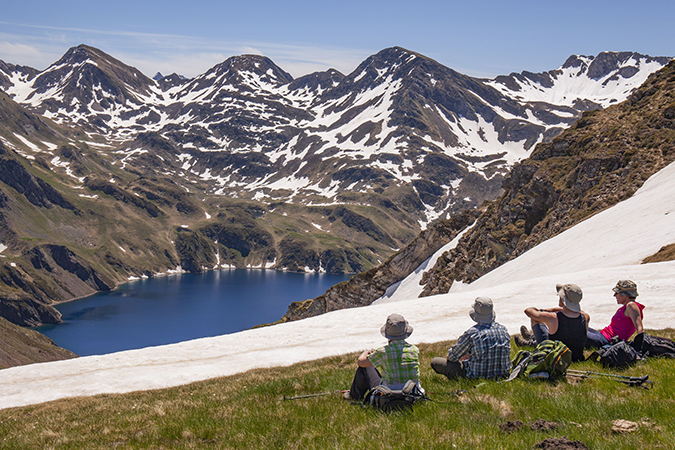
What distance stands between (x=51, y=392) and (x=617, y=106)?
75.0 meters

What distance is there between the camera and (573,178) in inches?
2156

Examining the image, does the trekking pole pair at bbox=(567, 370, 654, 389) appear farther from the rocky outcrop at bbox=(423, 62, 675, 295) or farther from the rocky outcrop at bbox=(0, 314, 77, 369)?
the rocky outcrop at bbox=(0, 314, 77, 369)

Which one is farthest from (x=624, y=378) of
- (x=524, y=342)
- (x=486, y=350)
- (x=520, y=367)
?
(x=524, y=342)

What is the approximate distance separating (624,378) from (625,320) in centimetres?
340

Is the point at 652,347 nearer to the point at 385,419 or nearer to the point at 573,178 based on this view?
the point at 385,419

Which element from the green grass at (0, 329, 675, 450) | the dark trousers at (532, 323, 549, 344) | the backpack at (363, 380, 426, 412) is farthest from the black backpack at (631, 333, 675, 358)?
the backpack at (363, 380, 426, 412)

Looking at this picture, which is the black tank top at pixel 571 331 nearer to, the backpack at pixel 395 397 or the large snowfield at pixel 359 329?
the backpack at pixel 395 397

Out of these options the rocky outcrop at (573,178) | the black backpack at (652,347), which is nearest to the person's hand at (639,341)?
the black backpack at (652,347)

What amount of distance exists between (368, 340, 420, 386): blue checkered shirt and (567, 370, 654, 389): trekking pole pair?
3.88 m

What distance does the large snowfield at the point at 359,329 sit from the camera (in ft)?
68.6

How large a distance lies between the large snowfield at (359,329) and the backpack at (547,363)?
958 centimetres

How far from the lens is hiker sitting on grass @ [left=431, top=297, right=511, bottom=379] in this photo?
35.7 feet

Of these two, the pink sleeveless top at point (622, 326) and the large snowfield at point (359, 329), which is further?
the large snowfield at point (359, 329)

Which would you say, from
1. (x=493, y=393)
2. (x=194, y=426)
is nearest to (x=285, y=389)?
(x=194, y=426)
